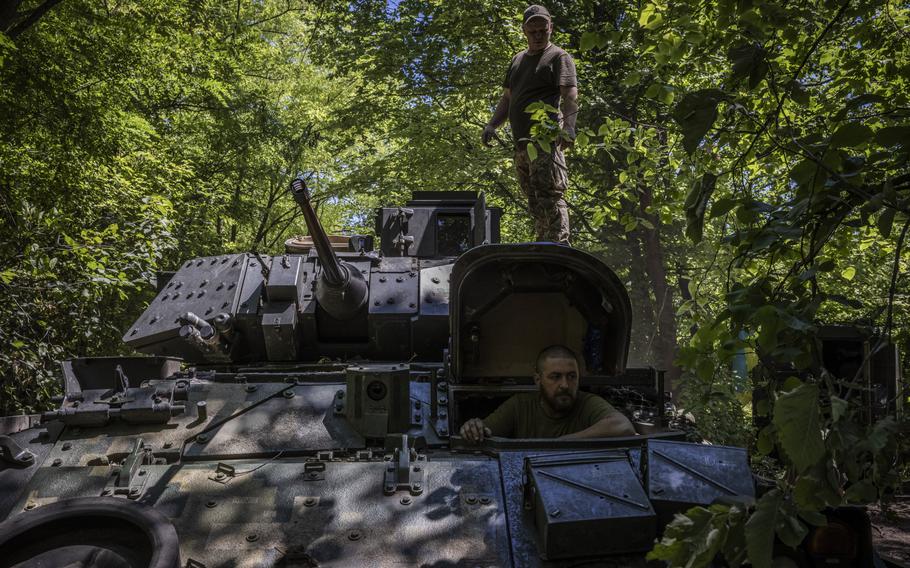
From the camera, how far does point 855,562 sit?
305 centimetres

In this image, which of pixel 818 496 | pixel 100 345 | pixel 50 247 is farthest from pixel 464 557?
pixel 100 345

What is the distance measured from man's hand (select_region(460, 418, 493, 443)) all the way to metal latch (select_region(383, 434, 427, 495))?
0.40 metres

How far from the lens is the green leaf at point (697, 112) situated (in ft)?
8.34

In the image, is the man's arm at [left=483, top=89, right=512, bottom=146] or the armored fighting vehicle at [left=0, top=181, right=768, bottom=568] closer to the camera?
the armored fighting vehicle at [left=0, top=181, right=768, bottom=568]

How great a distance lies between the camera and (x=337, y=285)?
6.36 metres

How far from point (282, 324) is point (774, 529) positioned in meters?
4.96

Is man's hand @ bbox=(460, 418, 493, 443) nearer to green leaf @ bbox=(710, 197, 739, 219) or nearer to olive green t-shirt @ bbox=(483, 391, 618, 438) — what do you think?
olive green t-shirt @ bbox=(483, 391, 618, 438)

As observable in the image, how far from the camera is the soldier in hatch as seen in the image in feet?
16.0

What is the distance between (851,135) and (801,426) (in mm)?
937

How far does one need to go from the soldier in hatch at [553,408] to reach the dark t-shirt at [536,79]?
2.48 meters

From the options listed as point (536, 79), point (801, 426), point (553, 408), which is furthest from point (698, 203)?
point (536, 79)

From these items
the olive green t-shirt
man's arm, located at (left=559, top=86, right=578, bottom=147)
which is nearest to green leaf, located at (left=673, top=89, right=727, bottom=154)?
the olive green t-shirt

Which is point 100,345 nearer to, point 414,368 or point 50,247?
point 50,247

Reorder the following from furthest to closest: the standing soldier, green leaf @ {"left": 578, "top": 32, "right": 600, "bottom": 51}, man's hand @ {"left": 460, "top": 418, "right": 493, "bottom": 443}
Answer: the standing soldier → man's hand @ {"left": 460, "top": 418, "right": 493, "bottom": 443} → green leaf @ {"left": 578, "top": 32, "right": 600, "bottom": 51}
